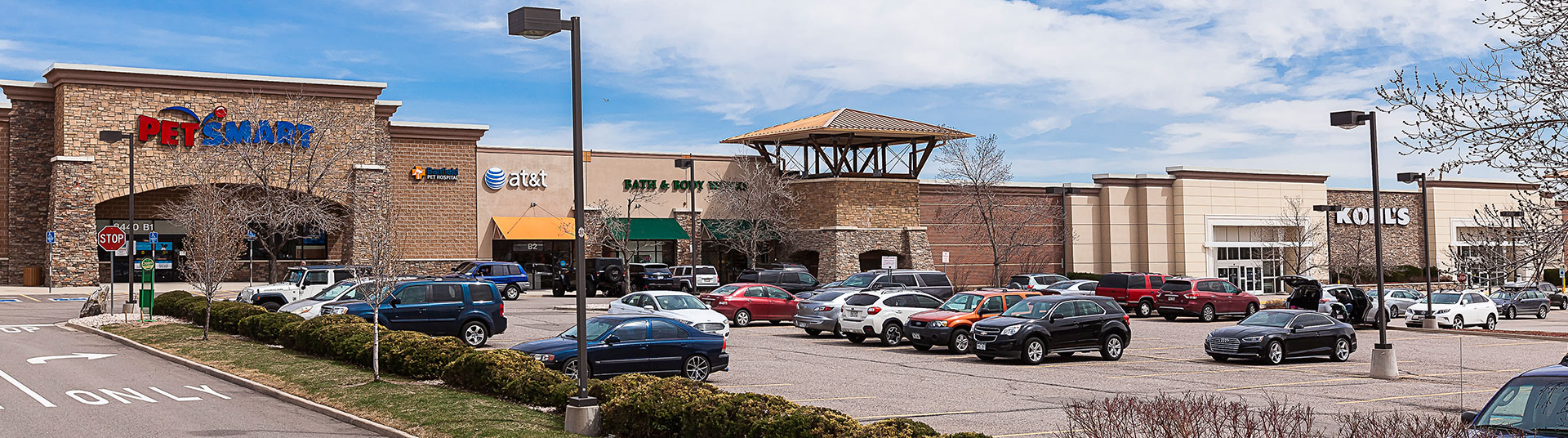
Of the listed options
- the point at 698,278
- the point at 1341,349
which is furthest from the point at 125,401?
the point at 698,278

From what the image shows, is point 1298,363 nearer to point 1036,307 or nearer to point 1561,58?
point 1036,307

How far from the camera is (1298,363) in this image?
23.1m

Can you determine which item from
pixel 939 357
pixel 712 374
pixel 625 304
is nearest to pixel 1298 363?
pixel 939 357

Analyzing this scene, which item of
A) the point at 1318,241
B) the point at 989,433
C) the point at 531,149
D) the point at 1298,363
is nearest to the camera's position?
the point at 989,433

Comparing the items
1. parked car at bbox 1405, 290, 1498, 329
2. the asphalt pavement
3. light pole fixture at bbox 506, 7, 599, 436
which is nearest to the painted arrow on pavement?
the asphalt pavement

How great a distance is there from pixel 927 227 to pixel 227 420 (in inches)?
1796

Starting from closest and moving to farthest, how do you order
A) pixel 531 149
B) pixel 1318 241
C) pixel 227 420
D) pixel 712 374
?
1. pixel 227 420
2. pixel 712 374
3. pixel 531 149
4. pixel 1318 241

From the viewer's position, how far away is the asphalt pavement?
13.7 metres

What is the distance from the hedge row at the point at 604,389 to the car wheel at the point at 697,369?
2.71 metres

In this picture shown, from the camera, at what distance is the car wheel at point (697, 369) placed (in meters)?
18.1

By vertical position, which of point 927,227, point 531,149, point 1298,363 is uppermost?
point 531,149

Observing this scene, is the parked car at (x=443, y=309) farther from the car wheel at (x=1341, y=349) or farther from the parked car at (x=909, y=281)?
the car wheel at (x=1341, y=349)

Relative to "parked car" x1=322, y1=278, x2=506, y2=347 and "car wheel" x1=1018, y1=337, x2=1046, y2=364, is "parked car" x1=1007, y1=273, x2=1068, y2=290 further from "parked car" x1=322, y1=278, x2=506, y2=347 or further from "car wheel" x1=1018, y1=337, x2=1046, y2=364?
"parked car" x1=322, y1=278, x2=506, y2=347

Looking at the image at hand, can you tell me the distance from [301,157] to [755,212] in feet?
69.5
